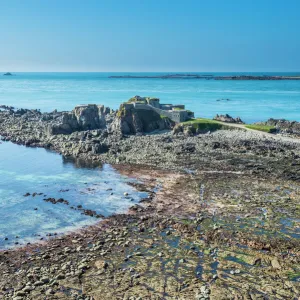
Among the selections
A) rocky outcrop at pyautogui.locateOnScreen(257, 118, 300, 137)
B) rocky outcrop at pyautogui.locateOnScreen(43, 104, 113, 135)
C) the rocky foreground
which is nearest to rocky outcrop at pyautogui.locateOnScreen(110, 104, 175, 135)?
rocky outcrop at pyautogui.locateOnScreen(43, 104, 113, 135)

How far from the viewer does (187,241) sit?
27328mm

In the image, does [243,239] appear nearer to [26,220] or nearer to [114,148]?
[26,220]

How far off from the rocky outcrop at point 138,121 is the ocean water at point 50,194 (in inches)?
645

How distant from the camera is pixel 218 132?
67812 millimetres

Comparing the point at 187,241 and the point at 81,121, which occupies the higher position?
the point at 81,121

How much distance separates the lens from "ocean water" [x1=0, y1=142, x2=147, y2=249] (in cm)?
3152

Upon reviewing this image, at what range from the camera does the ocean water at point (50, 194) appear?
31516 millimetres

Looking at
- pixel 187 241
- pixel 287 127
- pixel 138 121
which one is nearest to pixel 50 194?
pixel 187 241

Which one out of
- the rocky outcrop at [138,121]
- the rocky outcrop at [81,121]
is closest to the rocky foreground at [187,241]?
the rocky outcrop at [138,121]

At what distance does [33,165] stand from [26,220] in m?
20.7

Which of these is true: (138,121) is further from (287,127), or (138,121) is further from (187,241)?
(187,241)

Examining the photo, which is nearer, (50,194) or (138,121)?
(50,194)

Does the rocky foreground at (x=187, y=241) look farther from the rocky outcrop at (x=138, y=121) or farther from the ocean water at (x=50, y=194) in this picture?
the rocky outcrop at (x=138, y=121)

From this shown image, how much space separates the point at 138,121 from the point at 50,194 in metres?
33.9
